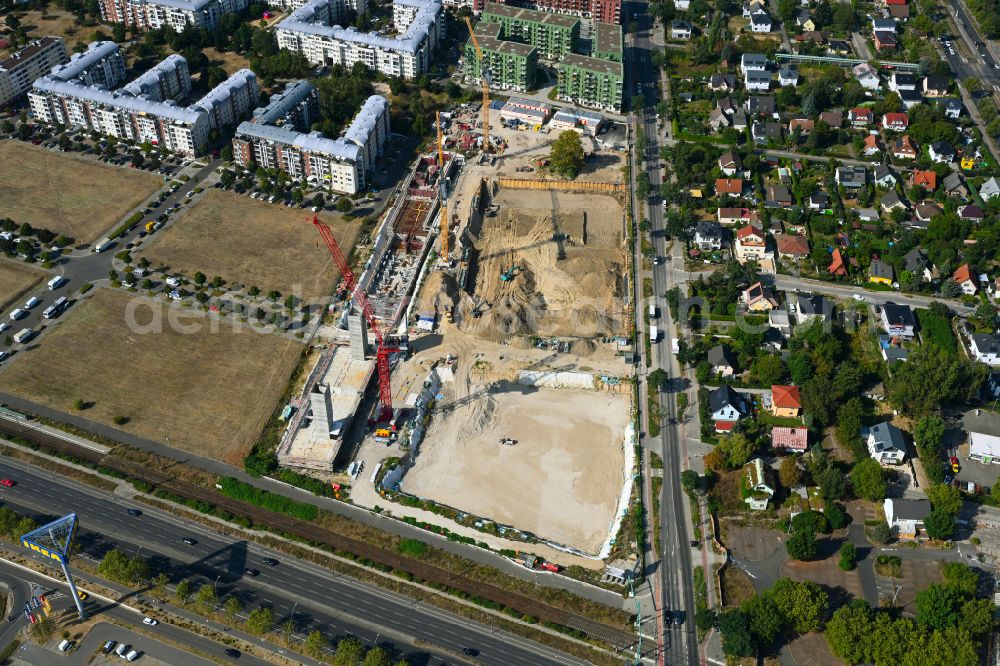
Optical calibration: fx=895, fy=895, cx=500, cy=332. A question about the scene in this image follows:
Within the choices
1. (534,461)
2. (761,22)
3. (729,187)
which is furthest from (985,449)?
(761,22)

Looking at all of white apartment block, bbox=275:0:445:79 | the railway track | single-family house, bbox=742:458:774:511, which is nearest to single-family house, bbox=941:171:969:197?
single-family house, bbox=742:458:774:511

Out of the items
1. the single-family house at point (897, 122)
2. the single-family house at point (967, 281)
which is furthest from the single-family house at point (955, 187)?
the single-family house at point (967, 281)

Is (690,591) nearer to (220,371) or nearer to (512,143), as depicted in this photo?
(220,371)

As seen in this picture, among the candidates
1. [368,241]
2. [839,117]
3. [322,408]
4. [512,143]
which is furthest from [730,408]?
[839,117]

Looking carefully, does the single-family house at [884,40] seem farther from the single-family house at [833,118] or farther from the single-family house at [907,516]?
the single-family house at [907,516]

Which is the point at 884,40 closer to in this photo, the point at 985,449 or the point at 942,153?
the point at 942,153

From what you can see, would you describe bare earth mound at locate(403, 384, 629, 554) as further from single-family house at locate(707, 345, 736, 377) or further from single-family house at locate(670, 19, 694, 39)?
single-family house at locate(670, 19, 694, 39)
